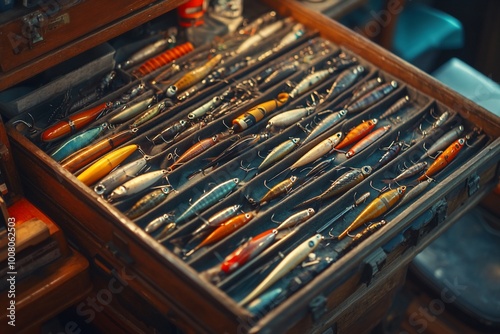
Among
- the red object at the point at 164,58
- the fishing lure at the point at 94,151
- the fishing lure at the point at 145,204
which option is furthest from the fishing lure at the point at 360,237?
the red object at the point at 164,58

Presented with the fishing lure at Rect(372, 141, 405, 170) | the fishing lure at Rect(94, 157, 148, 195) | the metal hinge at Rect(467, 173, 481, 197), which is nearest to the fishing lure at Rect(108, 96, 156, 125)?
the fishing lure at Rect(94, 157, 148, 195)

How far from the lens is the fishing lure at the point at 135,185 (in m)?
2.59

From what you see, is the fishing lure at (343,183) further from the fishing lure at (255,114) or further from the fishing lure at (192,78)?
the fishing lure at (192,78)

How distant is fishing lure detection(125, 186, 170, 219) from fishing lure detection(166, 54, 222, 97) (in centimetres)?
57

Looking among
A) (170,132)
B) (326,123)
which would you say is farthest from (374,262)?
(170,132)

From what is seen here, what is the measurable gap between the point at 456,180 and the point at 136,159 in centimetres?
119

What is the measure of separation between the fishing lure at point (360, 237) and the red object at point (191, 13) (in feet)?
4.34

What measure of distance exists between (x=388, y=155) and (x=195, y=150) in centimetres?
75

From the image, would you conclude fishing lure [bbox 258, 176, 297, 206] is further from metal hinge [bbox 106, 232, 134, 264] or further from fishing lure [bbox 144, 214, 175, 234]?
metal hinge [bbox 106, 232, 134, 264]

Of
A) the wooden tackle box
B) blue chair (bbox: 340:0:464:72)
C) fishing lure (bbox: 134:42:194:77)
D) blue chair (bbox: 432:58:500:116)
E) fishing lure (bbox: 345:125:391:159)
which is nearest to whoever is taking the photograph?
the wooden tackle box

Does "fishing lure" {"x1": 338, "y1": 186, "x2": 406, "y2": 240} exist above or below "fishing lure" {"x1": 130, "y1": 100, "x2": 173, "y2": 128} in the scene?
below

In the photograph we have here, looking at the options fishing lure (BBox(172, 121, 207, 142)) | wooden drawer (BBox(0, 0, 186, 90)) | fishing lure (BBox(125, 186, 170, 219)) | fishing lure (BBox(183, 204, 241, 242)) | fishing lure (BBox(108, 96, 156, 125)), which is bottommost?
fishing lure (BBox(183, 204, 241, 242))

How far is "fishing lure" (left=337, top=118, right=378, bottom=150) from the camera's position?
2895 mm

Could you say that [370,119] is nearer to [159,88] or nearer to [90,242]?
[159,88]
